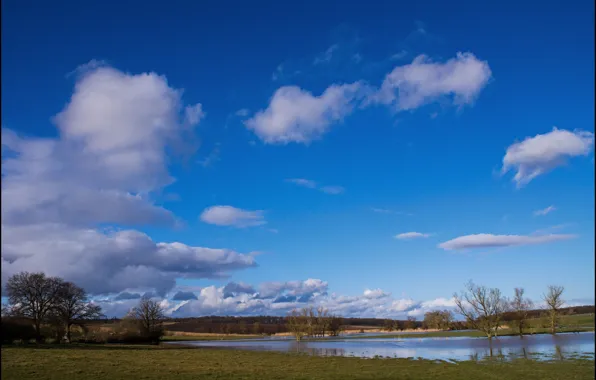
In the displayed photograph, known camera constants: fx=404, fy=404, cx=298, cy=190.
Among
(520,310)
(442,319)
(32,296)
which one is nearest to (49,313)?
(32,296)

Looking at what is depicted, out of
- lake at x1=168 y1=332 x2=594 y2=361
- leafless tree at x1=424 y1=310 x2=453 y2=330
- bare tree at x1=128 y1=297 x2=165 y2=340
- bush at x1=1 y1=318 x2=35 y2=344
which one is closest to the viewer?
lake at x1=168 y1=332 x2=594 y2=361

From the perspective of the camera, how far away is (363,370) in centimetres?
3653

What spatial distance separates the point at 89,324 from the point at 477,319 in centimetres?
10114

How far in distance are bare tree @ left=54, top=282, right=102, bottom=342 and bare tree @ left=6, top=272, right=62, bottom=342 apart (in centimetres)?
238

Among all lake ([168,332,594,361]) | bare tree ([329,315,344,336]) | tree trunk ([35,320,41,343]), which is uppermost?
tree trunk ([35,320,41,343])

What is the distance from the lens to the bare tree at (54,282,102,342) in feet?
299

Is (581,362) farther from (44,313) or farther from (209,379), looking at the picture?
(44,313)

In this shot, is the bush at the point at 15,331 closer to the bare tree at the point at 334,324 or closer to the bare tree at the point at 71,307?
the bare tree at the point at 71,307

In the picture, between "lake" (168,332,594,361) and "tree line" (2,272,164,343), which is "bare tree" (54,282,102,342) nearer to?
"tree line" (2,272,164,343)

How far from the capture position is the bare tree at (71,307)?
299 feet

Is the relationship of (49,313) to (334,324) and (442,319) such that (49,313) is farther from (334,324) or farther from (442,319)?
(442,319)

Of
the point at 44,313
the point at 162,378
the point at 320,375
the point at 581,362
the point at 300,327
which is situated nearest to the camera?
the point at 162,378

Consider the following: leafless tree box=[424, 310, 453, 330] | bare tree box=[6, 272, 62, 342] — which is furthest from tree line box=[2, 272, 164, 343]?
leafless tree box=[424, 310, 453, 330]

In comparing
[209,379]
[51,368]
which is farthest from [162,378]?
[51,368]
